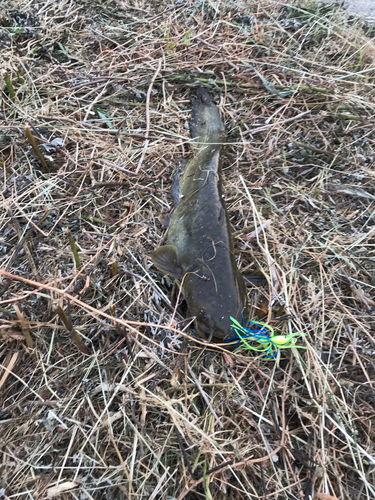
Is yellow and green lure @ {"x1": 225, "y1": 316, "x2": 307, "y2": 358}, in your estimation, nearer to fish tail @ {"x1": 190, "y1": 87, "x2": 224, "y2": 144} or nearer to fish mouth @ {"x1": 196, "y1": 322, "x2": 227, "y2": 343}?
fish mouth @ {"x1": 196, "y1": 322, "x2": 227, "y2": 343}

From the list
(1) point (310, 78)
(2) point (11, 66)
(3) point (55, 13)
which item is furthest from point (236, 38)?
(2) point (11, 66)

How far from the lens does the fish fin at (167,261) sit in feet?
7.44

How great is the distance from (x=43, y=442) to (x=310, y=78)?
3888mm

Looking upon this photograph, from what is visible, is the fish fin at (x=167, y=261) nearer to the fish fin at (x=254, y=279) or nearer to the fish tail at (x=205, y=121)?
the fish fin at (x=254, y=279)

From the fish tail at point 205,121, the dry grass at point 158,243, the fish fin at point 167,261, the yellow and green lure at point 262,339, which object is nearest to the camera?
the dry grass at point 158,243

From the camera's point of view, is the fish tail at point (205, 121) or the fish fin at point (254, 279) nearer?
the fish fin at point (254, 279)

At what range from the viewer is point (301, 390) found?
1928 millimetres

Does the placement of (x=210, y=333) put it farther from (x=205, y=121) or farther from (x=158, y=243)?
(x=205, y=121)

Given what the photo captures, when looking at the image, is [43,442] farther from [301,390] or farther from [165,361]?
[301,390]

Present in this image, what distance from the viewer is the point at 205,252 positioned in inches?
89.1

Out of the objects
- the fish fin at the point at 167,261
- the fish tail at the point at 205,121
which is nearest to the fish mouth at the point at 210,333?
the fish fin at the point at 167,261

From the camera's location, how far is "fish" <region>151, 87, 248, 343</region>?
2.03 metres

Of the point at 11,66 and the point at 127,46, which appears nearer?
the point at 11,66

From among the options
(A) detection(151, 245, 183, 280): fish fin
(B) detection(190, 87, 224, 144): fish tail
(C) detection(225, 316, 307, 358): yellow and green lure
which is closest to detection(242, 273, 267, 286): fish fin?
(C) detection(225, 316, 307, 358): yellow and green lure
